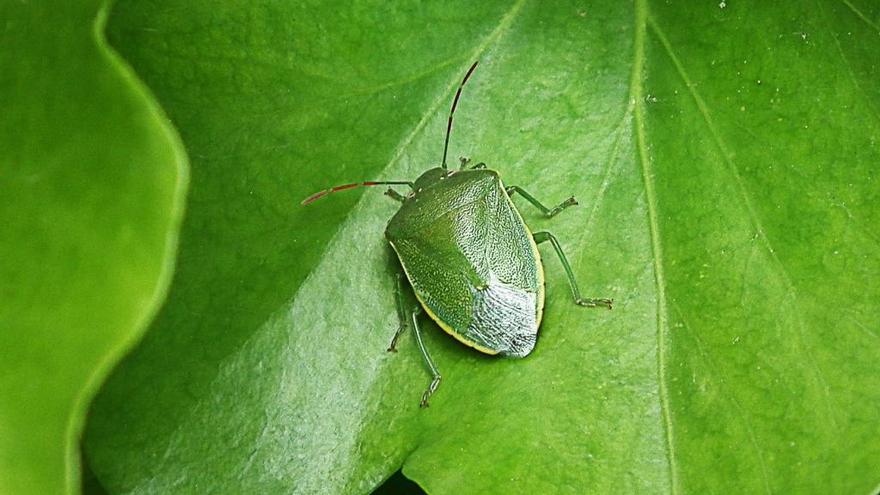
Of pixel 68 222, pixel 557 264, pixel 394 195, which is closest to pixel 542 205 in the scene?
pixel 557 264

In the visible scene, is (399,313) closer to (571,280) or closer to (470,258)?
(470,258)

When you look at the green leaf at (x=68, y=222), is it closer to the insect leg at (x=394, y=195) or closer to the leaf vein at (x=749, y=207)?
the insect leg at (x=394, y=195)

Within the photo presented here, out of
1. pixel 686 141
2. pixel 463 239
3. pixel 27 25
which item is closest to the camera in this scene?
pixel 27 25

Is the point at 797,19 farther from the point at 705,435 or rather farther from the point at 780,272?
the point at 705,435

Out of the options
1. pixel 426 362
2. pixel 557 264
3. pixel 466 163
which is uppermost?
pixel 466 163

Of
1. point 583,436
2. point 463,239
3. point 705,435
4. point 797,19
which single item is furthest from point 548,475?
point 797,19

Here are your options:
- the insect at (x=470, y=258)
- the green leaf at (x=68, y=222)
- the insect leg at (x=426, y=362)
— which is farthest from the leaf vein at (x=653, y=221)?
the green leaf at (x=68, y=222)
